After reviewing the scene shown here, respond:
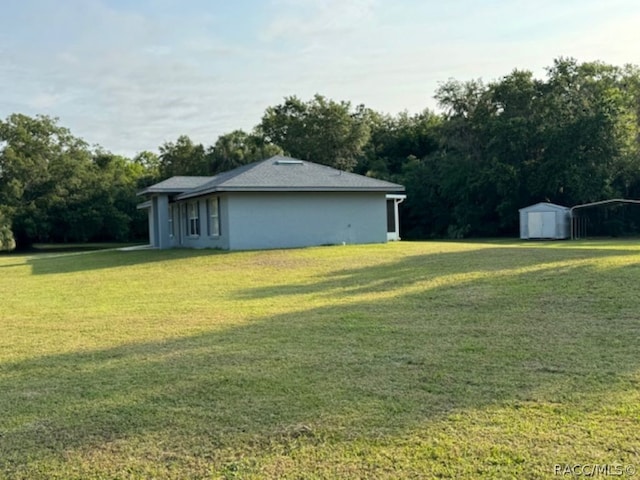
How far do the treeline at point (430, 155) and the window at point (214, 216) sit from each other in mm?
17047

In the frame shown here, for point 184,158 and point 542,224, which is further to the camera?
point 184,158

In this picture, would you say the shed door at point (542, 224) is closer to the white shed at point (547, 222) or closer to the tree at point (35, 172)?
the white shed at point (547, 222)

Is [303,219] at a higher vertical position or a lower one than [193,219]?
lower

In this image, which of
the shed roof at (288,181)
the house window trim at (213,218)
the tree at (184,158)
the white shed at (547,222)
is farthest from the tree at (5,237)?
the white shed at (547,222)

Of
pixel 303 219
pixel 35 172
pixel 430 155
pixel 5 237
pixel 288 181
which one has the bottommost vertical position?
pixel 5 237

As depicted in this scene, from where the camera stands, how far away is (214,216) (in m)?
22.3

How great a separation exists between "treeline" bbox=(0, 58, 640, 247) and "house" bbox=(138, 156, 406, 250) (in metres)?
13.4

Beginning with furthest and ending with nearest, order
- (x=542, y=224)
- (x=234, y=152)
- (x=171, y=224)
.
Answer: (x=234, y=152) → (x=542, y=224) → (x=171, y=224)

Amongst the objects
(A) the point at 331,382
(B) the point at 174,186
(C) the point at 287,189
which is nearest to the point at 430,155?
(B) the point at 174,186

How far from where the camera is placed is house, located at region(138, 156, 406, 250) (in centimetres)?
2089

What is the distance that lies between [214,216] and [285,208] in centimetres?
281

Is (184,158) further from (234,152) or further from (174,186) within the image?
(174,186)

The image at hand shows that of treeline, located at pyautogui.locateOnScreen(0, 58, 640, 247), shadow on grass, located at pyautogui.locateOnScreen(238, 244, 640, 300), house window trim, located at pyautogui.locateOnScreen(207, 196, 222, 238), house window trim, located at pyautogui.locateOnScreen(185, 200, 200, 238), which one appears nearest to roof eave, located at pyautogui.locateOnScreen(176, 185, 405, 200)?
house window trim, located at pyautogui.locateOnScreen(207, 196, 222, 238)

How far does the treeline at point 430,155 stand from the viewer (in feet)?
106
